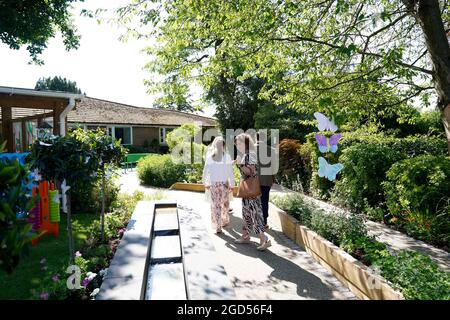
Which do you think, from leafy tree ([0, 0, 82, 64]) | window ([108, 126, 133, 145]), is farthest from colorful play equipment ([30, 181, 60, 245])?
window ([108, 126, 133, 145])

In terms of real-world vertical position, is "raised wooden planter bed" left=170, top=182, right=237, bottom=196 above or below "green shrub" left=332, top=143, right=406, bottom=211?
below

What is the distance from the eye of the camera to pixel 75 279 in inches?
152

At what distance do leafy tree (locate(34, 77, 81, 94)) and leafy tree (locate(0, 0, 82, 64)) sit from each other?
1675 inches

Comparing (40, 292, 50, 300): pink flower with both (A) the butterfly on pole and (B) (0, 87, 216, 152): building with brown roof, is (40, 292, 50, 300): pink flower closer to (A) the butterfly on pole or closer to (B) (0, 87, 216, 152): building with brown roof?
(A) the butterfly on pole

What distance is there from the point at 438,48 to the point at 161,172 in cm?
1170

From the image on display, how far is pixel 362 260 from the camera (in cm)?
449

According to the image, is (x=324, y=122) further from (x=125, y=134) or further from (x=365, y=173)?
(x=125, y=134)

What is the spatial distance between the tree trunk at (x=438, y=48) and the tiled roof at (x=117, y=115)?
2455 cm

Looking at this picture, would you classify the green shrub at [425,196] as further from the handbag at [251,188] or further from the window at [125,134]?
the window at [125,134]

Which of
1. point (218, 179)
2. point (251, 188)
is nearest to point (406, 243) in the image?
point (251, 188)

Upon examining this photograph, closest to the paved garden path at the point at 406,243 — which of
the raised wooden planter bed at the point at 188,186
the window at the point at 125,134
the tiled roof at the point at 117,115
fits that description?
the raised wooden planter bed at the point at 188,186

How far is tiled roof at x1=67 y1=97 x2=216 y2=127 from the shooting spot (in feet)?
88.7
